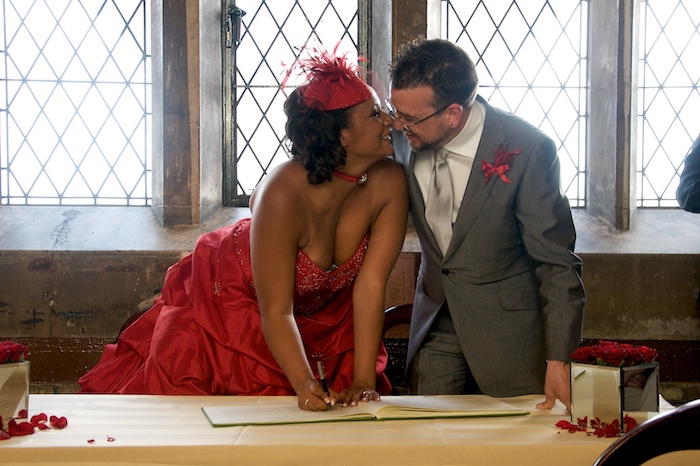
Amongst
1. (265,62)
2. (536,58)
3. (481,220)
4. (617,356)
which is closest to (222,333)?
(481,220)

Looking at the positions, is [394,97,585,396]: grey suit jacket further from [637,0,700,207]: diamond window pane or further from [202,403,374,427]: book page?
[637,0,700,207]: diamond window pane

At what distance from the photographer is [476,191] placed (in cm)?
269

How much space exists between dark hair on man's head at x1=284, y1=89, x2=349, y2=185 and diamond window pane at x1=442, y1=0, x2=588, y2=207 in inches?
91.9

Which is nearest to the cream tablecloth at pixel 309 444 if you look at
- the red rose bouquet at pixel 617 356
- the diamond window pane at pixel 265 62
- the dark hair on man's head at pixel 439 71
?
the red rose bouquet at pixel 617 356

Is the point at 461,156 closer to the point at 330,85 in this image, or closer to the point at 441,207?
the point at 441,207

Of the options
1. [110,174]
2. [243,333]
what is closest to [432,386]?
[243,333]

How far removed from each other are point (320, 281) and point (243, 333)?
1.06 ft

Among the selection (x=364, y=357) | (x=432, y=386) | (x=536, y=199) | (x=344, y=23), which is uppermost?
(x=344, y=23)

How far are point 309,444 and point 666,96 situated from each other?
12.7 feet

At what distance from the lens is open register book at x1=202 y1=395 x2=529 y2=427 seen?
1.89 meters

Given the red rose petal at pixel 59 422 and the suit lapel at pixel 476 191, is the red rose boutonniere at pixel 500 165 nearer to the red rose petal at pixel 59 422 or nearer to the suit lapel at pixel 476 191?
the suit lapel at pixel 476 191

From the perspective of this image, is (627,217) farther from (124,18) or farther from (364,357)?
(124,18)

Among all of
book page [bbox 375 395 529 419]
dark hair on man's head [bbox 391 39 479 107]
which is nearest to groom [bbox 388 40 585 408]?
dark hair on man's head [bbox 391 39 479 107]

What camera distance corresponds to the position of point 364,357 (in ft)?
8.66
